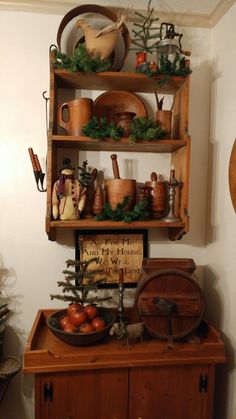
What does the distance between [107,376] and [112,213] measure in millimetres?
703

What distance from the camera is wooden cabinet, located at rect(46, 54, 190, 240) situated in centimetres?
142

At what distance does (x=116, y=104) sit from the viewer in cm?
163

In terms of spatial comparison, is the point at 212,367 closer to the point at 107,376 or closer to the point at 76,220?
the point at 107,376

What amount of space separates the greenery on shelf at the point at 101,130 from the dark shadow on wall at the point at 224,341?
2.90ft

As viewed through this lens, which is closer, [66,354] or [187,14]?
[66,354]

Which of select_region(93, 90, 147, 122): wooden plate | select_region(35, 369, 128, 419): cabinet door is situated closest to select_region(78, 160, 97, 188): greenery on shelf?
select_region(93, 90, 147, 122): wooden plate

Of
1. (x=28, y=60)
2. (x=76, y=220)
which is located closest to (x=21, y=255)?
(x=76, y=220)

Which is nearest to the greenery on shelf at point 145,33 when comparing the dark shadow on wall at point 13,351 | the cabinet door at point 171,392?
the dark shadow on wall at point 13,351

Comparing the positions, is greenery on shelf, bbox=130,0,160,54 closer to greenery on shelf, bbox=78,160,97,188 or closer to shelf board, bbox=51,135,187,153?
shelf board, bbox=51,135,187,153

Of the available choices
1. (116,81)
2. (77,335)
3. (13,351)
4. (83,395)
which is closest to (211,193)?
(116,81)

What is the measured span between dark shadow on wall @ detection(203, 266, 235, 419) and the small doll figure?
2.64 ft

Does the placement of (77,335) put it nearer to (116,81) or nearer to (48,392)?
(48,392)

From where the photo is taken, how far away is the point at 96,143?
1.48 metres

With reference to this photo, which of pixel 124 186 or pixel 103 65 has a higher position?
pixel 103 65
